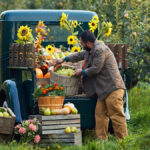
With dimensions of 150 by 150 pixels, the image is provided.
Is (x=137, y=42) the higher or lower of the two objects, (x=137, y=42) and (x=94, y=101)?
the higher

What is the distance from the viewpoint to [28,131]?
580 cm

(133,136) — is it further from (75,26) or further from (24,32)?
(24,32)

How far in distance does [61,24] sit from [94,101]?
157cm

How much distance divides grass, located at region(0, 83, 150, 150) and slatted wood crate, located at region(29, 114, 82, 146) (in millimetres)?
123

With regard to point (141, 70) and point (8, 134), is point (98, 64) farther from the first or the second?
point (141, 70)

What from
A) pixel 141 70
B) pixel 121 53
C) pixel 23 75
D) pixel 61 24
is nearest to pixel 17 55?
pixel 23 75

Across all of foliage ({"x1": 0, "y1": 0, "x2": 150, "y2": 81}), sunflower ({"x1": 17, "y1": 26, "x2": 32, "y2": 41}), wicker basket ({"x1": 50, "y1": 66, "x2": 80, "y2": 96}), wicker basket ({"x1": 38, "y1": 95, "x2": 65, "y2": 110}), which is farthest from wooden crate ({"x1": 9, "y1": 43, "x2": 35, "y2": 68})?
foliage ({"x1": 0, "y1": 0, "x2": 150, "y2": 81})

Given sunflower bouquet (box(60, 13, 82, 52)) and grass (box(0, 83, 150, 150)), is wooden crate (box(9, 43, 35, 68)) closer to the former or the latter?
sunflower bouquet (box(60, 13, 82, 52))

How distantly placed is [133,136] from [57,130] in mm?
1134

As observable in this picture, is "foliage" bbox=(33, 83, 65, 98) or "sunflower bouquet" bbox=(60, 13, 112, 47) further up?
"sunflower bouquet" bbox=(60, 13, 112, 47)

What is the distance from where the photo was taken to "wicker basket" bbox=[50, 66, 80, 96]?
244 inches

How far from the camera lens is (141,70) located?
29.8 ft

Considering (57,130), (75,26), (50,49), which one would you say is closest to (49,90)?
(57,130)

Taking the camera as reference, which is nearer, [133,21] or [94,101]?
[94,101]
